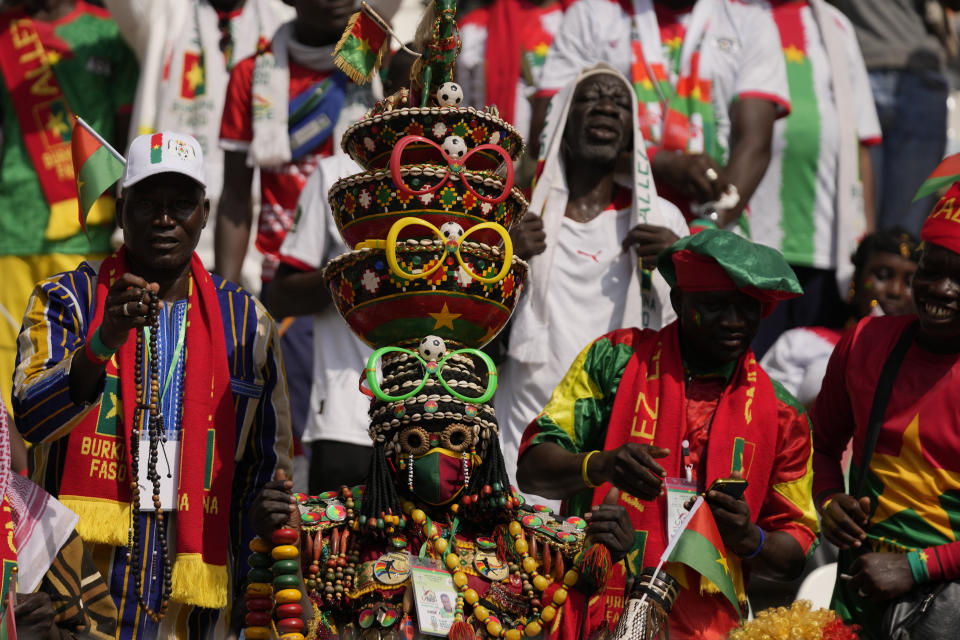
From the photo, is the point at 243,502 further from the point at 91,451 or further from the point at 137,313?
the point at 137,313

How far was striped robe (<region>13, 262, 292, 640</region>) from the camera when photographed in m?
5.32

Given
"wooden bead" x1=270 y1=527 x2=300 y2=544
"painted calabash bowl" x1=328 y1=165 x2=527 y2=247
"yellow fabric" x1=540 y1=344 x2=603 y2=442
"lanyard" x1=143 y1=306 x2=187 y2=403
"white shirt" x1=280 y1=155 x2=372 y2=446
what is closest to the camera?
"wooden bead" x1=270 y1=527 x2=300 y2=544

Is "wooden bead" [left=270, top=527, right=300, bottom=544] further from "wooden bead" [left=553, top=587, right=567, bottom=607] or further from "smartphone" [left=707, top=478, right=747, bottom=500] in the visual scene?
"smartphone" [left=707, top=478, right=747, bottom=500]

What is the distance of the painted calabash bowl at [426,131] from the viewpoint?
17.9 ft

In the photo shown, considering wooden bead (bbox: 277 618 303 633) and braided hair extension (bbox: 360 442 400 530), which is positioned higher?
braided hair extension (bbox: 360 442 400 530)

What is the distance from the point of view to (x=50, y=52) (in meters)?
9.05

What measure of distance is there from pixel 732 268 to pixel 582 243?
1.48m

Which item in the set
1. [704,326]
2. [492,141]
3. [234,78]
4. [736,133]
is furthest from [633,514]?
[234,78]

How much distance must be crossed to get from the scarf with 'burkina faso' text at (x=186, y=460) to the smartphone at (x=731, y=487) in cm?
162

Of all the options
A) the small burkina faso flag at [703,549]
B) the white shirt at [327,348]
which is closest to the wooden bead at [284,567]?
the small burkina faso flag at [703,549]

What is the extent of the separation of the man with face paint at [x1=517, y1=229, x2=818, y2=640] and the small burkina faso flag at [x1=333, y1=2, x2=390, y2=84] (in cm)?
125

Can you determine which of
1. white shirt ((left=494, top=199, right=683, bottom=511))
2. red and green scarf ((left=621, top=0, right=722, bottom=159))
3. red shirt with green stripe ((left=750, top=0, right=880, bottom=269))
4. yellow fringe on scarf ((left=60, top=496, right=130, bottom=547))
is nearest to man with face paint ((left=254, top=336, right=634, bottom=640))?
yellow fringe on scarf ((left=60, top=496, right=130, bottom=547))

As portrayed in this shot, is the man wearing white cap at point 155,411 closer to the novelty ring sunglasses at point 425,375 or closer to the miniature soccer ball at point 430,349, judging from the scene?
the novelty ring sunglasses at point 425,375

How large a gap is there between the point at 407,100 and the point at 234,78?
2824mm
